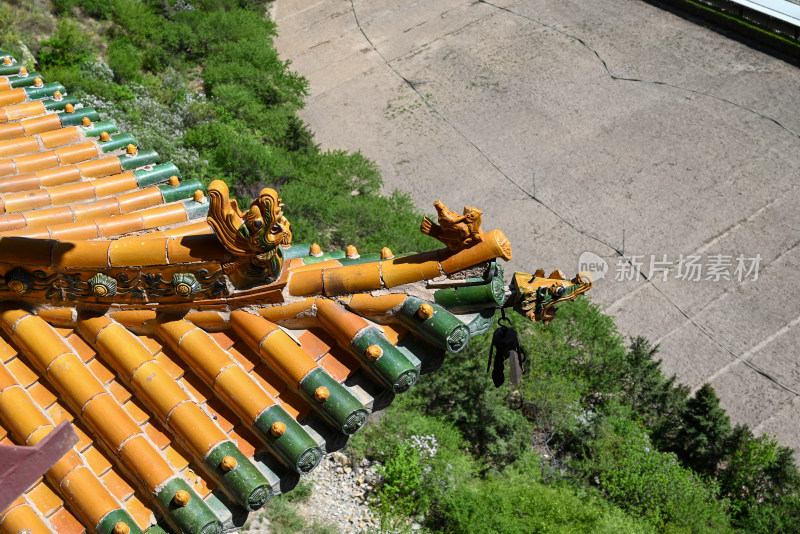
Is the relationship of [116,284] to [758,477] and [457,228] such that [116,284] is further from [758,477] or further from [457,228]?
[758,477]

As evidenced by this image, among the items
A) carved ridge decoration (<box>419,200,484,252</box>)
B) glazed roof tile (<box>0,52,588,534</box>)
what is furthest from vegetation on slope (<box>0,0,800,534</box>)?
carved ridge decoration (<box>419,200,484,252</box>)

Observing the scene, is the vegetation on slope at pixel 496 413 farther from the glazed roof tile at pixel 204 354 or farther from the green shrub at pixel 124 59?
the glazed roof tile at pixel 204 354

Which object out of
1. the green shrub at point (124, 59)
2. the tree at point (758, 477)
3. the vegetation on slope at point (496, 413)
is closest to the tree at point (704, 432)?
the vegetation on slope at point (496, 413)

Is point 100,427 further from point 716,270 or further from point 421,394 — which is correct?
point 716,270

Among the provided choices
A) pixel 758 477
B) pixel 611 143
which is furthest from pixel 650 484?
pixel 611 143

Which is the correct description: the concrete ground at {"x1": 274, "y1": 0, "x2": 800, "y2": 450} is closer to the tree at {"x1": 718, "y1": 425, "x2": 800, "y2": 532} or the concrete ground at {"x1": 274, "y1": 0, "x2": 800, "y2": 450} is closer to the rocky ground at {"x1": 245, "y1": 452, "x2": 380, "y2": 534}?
the tree at {"x1": 718, "y1": 425, "x2": 800, "y2": 532}
